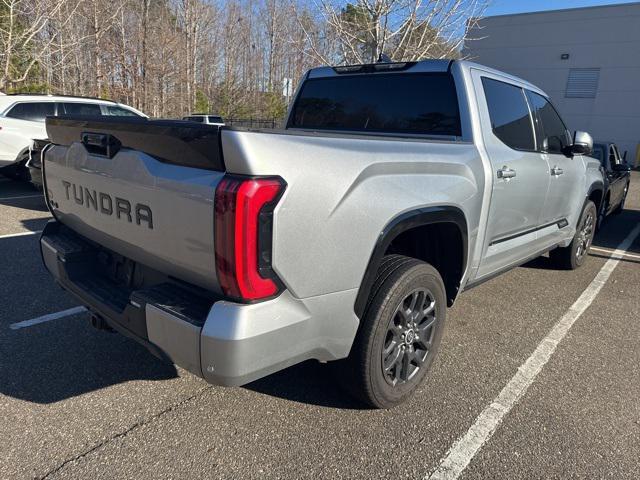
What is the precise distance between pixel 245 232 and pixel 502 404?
6.56 ft

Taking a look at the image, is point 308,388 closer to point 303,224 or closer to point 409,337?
point 409,337

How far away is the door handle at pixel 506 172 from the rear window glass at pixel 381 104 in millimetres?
394

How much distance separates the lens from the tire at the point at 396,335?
2.35m

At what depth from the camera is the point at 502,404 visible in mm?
2779

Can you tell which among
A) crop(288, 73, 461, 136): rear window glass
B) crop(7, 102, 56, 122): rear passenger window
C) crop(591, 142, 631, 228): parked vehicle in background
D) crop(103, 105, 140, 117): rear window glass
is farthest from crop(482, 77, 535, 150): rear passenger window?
crop(7, 102, 56, 122): rear passenger window

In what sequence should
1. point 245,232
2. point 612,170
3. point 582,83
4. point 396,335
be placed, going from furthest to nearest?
point 582,83, point 612,170, point 396,335, point 245,232

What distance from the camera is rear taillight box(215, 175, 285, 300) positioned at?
66.7 inches

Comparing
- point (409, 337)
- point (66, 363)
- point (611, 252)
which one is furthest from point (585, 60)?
point (66, 363)

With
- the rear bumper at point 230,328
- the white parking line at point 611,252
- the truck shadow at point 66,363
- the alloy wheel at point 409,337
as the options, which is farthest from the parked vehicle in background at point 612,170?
the truck shadow at point 66,363

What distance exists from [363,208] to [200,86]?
29466 mm

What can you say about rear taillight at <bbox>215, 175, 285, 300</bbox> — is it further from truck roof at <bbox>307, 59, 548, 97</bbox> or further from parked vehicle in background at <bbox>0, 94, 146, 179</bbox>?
parked vehicle in background at <bbox>0, 94, 146, 179</bbox>

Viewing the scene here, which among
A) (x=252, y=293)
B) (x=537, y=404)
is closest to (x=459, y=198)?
(x=537, y=404)

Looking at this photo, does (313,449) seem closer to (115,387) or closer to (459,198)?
(115,387)

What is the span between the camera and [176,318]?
187 centimetres
